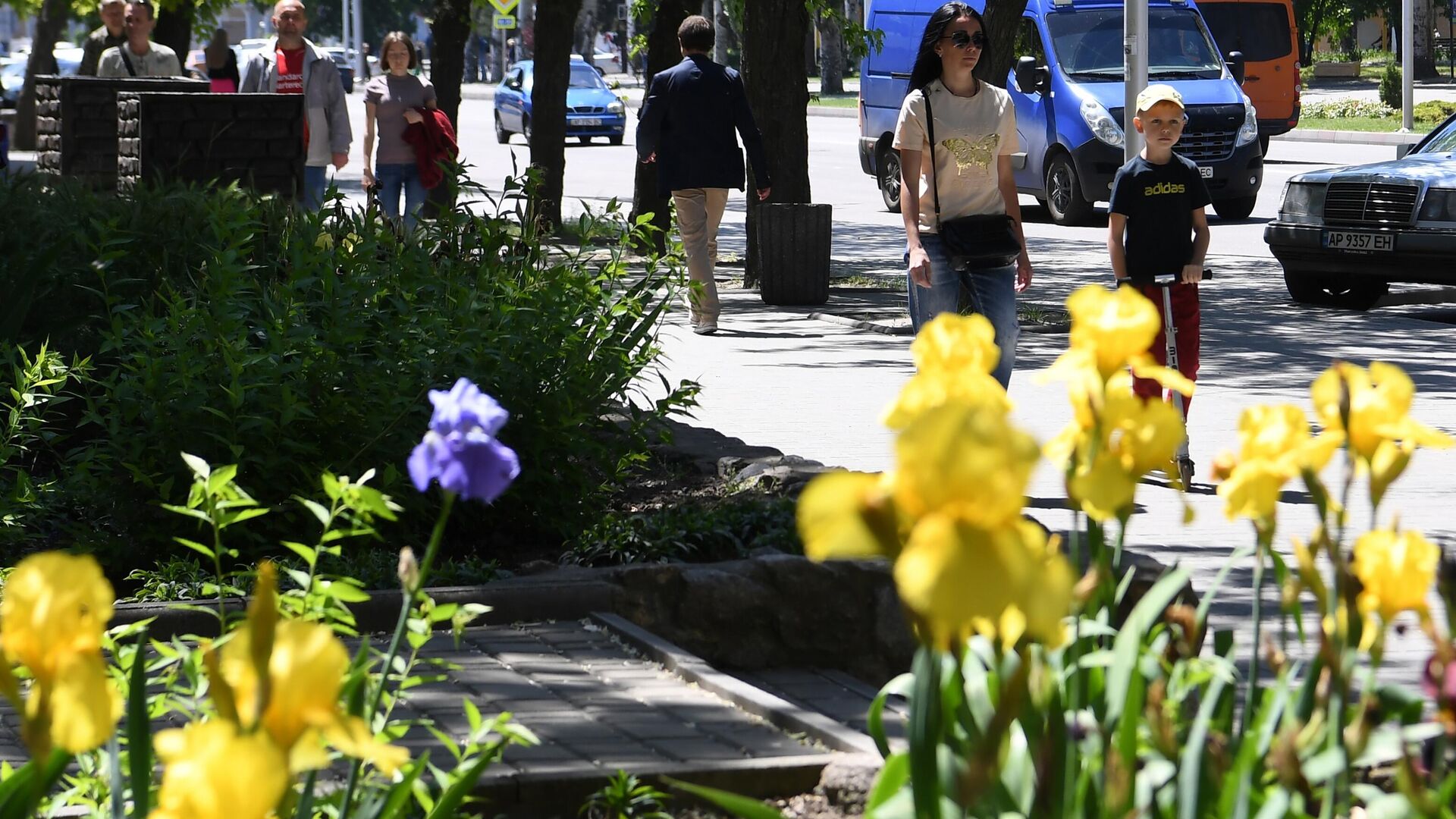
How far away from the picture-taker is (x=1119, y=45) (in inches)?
887

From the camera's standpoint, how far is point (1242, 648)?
Answer: 5531 millimetres

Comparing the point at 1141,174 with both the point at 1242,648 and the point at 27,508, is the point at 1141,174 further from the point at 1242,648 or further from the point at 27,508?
the point at 27,508

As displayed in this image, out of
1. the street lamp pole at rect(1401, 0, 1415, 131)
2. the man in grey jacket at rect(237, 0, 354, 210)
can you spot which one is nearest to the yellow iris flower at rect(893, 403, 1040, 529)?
the man in grey jacket at rect(237, 0, 354, 210)

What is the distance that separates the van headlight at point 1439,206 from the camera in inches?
540

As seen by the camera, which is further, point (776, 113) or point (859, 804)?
point (776, 113)

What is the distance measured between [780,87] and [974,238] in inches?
320

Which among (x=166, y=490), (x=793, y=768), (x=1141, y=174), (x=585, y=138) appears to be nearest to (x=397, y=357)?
(x=166, y=490)

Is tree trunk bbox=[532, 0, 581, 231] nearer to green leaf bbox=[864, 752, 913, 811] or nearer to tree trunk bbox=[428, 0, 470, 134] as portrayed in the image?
tree trunk bbox=[428, 0, 470, 134]

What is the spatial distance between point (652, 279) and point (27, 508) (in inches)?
90.0

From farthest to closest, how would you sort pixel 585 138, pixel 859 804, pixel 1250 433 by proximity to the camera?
pixel 585 138, pixel 859 804, pixel 1250 433

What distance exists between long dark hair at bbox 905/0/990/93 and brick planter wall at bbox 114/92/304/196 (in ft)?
15.1

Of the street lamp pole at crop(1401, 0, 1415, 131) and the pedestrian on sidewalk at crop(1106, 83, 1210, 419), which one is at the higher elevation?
the street lamp pole at crop(1401, 0, 1415, 131)

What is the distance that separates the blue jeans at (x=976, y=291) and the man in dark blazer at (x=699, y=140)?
5.15 metres

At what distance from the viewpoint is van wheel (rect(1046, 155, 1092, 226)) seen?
2162cm
